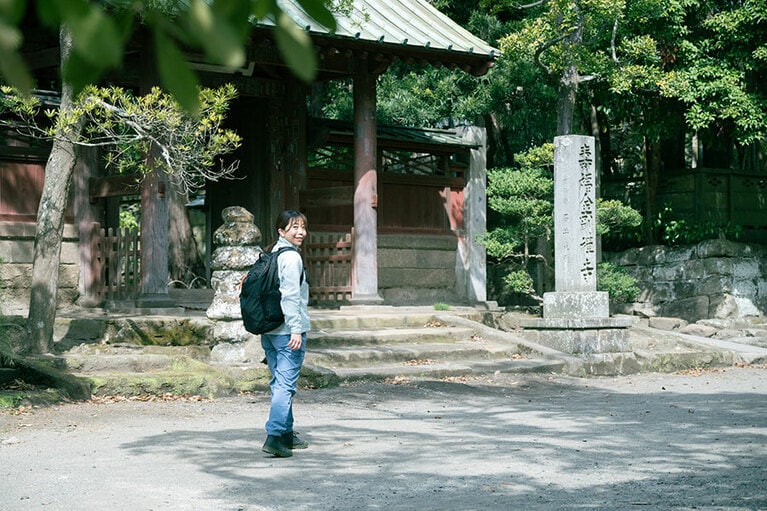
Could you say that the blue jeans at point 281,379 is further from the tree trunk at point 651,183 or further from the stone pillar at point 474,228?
the tree trunk at point 651,183

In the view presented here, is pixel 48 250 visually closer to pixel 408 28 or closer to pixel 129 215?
pixel 408 28

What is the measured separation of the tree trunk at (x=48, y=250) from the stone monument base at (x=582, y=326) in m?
6.49

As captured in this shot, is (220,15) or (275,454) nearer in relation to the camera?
(220,15)

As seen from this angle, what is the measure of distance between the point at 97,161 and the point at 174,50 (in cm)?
1340

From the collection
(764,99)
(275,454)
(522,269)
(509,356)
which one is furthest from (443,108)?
(275,454)

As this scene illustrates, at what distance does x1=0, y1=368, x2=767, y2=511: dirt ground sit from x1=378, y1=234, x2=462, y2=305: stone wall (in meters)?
5.56

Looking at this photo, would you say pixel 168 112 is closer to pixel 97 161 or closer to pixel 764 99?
pixel 97 161

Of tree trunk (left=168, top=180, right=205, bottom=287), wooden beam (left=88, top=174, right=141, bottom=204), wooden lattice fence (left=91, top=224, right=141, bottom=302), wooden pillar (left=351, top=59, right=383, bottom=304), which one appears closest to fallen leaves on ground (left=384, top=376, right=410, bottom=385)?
wooden pillar (left=351, top=59, right=383, bottom=304)

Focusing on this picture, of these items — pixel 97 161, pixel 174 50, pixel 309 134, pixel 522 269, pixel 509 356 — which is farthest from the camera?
Result: pixel 522 269

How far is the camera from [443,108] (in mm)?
19594

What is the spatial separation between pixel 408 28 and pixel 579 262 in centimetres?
434

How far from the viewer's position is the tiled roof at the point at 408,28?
47.0 ft

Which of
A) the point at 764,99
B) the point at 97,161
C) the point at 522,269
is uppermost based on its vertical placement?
the point at 764,99

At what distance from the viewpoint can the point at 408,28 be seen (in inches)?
604
